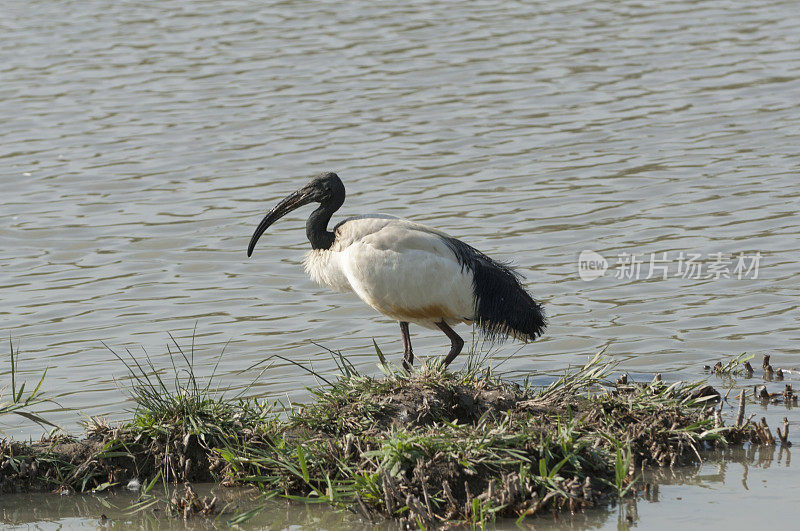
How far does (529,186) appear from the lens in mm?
12234

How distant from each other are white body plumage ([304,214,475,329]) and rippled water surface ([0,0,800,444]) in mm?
672

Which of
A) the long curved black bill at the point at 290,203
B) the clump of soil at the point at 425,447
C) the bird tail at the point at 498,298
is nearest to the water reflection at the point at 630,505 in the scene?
the clump of soil at the point at 425,447

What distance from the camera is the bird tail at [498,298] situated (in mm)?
7578

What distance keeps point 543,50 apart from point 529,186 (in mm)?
5698

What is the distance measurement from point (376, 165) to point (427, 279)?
18.8 ft

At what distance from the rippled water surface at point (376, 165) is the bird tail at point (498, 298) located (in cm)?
50

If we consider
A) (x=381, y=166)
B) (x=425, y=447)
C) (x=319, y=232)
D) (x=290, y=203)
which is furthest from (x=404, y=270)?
(x=381, y=166)

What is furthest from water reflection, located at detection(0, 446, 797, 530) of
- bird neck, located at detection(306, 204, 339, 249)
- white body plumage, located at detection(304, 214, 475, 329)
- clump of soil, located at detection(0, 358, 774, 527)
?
bird neck, located at detection(306, 204, 339, 249)

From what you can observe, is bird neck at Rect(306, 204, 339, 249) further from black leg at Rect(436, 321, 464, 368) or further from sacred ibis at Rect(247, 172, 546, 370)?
black leg at Rect(436, 321, 464, 368)

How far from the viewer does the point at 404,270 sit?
24.5 ft

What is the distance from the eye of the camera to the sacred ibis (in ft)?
24.6

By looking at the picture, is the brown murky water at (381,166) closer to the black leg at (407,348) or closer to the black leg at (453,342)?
the black leg at (407,348)

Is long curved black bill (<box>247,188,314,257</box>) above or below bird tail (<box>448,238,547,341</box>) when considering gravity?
above

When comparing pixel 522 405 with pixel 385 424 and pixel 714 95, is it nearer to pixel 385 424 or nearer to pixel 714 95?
pixel 385 424
